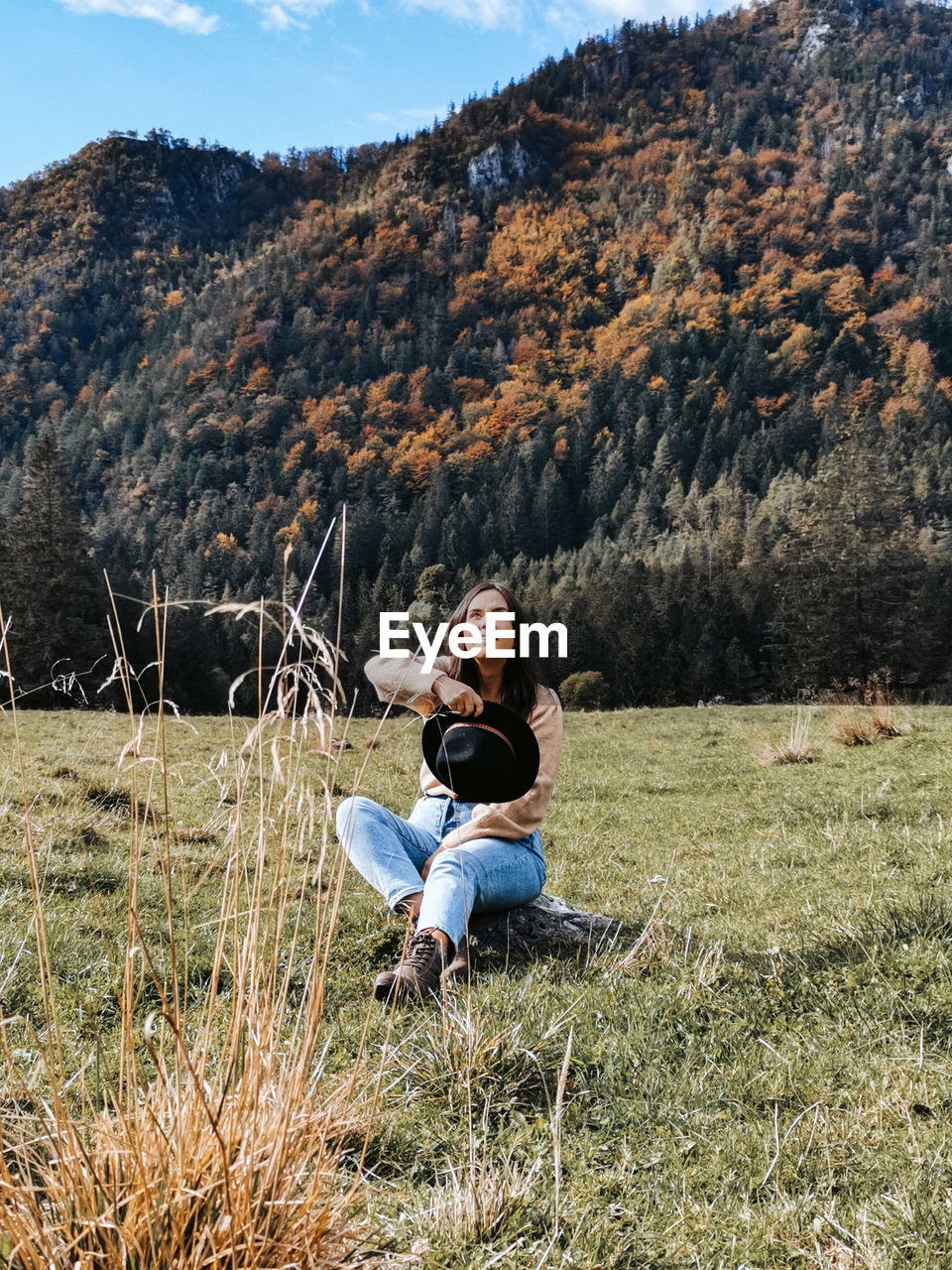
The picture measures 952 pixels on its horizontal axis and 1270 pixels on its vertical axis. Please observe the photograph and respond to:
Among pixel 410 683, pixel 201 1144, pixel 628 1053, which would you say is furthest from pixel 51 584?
pixel 201 1144

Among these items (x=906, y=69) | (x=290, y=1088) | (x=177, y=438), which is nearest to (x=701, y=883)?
(x=290, y=1088)

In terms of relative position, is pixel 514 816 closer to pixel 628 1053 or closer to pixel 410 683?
pixel 410 683

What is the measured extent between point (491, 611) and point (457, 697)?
1045 mm

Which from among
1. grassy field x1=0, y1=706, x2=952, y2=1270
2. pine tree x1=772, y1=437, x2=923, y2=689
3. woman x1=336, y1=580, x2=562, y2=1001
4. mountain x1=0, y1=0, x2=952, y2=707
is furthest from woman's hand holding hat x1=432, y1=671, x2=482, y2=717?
pine tree x1=772, y1=437, x2=923, y2=689

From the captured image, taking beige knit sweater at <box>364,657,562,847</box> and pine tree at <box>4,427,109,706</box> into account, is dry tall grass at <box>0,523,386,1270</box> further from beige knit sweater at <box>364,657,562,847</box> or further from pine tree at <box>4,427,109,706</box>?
pine tree at <box>4,427,109,706</box>

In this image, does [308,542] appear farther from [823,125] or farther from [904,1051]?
[823,125]

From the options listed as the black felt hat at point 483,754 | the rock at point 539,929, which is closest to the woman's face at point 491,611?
the black felt hat at point 483,754

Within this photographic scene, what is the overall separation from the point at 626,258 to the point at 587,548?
95961 millimetres

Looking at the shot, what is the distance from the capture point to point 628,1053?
273 cm

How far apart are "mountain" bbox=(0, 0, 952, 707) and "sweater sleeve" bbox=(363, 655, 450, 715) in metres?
32.7

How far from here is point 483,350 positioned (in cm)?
16225

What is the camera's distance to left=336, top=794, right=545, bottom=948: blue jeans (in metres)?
3.45

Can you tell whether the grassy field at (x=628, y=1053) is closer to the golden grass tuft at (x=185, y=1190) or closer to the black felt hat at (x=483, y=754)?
the golden grass tuft at (x=185, y=1190)

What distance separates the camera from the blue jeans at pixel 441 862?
345 centimetres
